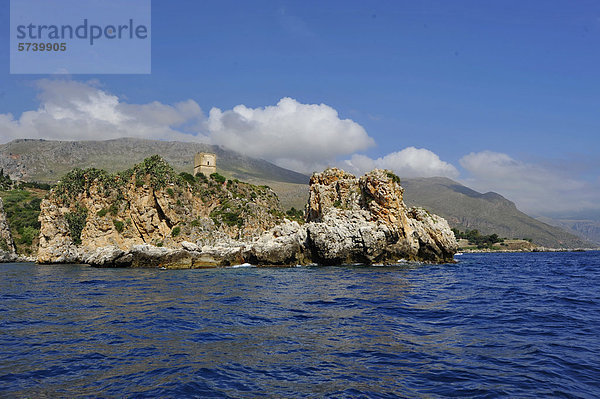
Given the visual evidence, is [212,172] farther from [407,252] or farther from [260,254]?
[407,252]

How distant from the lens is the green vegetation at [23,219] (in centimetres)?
9750

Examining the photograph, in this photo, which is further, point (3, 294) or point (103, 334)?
point (3, 294)

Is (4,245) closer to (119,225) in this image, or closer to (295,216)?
(119,225)

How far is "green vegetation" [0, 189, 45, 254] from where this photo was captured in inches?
3839

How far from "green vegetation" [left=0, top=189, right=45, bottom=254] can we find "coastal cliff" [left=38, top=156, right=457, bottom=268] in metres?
28.0

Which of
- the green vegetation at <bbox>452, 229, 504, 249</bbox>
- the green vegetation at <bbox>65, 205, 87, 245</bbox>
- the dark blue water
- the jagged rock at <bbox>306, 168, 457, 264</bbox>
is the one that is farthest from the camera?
the green vegetation at <bbox>452, 229, 504, 249</bbox>

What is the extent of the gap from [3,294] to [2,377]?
20.9m

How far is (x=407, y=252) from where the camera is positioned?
56.7 m

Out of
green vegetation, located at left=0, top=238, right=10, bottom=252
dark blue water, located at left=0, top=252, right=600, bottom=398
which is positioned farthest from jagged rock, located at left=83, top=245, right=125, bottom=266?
green vegetation, located at left=0, top=238, right=10, bottom=252

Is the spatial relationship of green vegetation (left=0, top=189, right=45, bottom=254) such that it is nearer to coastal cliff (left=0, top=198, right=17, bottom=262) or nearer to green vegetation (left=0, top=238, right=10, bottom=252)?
coastal cliff (left=0, top=198, right=17, bottom=262)

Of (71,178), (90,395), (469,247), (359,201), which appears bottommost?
(469,247)

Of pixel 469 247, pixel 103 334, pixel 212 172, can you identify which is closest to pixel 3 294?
pixel 103 334

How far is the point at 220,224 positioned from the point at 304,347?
206ft

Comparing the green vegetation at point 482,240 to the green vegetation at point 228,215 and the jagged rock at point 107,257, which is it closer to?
the green vegetation at point 228,215
